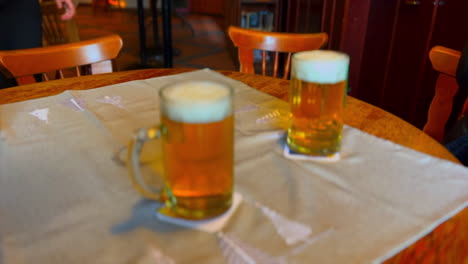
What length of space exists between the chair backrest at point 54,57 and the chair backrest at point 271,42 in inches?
17.3

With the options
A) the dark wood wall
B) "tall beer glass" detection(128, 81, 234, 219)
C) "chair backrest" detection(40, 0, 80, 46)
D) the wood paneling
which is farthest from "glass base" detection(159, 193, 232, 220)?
the wood paneling

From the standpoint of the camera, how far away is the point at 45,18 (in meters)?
3.31

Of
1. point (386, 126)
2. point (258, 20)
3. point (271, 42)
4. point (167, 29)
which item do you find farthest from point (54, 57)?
point (258, 20)

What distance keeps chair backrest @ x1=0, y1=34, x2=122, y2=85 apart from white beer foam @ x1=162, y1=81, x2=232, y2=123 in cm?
84

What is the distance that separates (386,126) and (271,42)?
685 millimetres

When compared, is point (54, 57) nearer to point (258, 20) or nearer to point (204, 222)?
point (204, 222)

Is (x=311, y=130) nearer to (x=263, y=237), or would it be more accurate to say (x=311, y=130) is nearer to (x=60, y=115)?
(x=263, y=237)

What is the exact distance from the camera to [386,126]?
2.60 feet

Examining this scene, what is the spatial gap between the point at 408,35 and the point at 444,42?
9.1 inches

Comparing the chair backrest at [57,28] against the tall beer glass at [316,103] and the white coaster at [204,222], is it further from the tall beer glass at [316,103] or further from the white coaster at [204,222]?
the white coaster at [204,222]

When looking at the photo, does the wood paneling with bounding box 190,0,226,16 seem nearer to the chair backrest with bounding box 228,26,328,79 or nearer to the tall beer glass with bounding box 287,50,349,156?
the chair backrest with bounding box 228,26,328,79

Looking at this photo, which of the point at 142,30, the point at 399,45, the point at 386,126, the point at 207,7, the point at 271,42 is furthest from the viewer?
the point at 207,7

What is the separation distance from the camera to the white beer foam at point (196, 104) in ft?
1.48

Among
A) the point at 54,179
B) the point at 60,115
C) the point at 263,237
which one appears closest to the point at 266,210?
the point at 263,237
